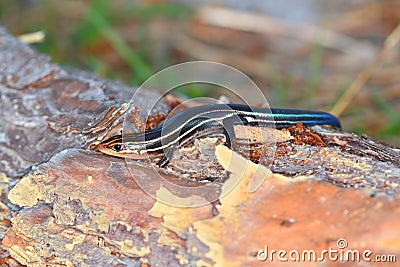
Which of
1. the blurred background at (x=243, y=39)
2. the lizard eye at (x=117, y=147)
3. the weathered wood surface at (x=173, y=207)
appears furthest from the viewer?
the blurred background at (x=243, y=39)

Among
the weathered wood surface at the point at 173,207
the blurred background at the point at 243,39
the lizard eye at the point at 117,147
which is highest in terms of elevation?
the blurred background at the point at 243,39

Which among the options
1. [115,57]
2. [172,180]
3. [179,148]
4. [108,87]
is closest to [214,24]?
[115,57]

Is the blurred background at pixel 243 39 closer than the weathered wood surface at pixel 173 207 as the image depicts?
No

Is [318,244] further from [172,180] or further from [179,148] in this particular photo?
[179,148]

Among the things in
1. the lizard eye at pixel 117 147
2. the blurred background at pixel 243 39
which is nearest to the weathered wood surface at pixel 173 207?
the lizard eye at pixel 117 147

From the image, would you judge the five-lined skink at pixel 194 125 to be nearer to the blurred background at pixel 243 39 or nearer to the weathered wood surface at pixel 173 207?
the weathered wood surface at pixel 173 207

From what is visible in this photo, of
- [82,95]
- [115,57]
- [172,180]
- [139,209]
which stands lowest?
[139,209]

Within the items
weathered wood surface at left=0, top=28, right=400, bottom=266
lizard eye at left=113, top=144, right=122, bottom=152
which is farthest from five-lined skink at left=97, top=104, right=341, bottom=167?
weathered wood surface at left=0, top=28, right=400, bottom=266

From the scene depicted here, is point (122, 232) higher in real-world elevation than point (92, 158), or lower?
lower
